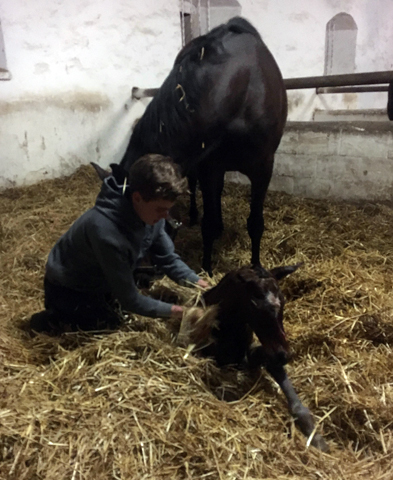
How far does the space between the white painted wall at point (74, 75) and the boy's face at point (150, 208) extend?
2939mm

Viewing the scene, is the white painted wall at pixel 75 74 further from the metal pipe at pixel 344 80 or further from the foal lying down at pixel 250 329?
the foal lying down at pixel 250 329

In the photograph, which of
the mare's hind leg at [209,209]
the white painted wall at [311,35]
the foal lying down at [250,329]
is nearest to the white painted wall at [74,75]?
the white painted wall at [311,35]

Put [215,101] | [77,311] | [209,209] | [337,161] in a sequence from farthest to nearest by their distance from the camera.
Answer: [337,161] < [209,209] < [215,101] < [77,311]

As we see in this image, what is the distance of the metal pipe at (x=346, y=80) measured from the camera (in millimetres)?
3100

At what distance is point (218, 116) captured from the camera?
240 cm

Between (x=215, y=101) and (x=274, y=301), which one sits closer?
(x=274, y=301)

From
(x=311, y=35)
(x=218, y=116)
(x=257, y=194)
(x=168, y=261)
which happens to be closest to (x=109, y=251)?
(x=168, y=261)

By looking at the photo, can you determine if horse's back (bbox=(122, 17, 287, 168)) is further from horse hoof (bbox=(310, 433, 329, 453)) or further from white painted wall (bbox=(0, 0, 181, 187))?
white painted wall (bbox=(0, 0, 181, 187))

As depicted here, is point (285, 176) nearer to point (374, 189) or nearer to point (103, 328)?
point (374, 189)

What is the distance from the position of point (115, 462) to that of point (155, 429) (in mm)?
163

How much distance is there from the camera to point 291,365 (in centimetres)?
175

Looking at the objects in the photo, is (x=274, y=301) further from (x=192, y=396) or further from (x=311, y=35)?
(x=311, y=35)

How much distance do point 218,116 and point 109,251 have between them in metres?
1.23

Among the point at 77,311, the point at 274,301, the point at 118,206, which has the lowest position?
the point at 77,311
